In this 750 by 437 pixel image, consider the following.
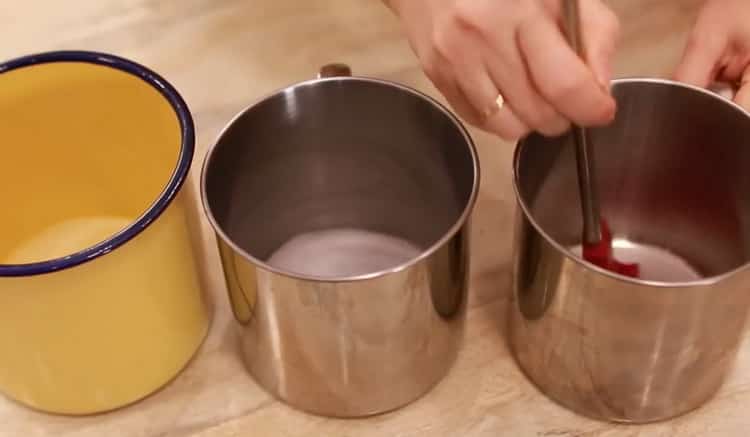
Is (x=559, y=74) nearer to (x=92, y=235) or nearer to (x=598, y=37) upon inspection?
(x=598, y=37)

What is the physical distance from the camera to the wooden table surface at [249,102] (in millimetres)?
495

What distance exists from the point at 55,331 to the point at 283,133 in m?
0.16

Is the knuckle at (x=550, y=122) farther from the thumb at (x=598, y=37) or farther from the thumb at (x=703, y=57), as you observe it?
the thumb at (x=703, y=57)

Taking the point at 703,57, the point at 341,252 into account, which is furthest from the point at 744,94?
the point at 341,252

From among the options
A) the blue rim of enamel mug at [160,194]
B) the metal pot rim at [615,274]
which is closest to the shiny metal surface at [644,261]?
the metal pot rim at [615,274]

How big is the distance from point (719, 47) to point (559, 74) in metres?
0.22

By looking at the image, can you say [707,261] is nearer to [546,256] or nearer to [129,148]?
[546,256]

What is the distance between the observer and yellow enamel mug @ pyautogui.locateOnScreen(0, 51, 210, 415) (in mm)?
443

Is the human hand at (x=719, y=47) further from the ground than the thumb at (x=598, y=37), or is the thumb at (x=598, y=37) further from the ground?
the thumb at (x=598, y=37)

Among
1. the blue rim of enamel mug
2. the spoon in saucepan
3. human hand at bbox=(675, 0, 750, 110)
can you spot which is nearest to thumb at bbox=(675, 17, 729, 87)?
human hand at bbox=(675, 0, 750, 110)

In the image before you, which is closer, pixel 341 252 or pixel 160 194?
pixel 160 194

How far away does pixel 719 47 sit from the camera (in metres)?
0.57

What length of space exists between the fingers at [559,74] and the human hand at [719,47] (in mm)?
184

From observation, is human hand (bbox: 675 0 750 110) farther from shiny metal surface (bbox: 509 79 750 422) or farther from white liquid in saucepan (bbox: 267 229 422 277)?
white liquid in saucepan (bbox: 267 229 422 277)
